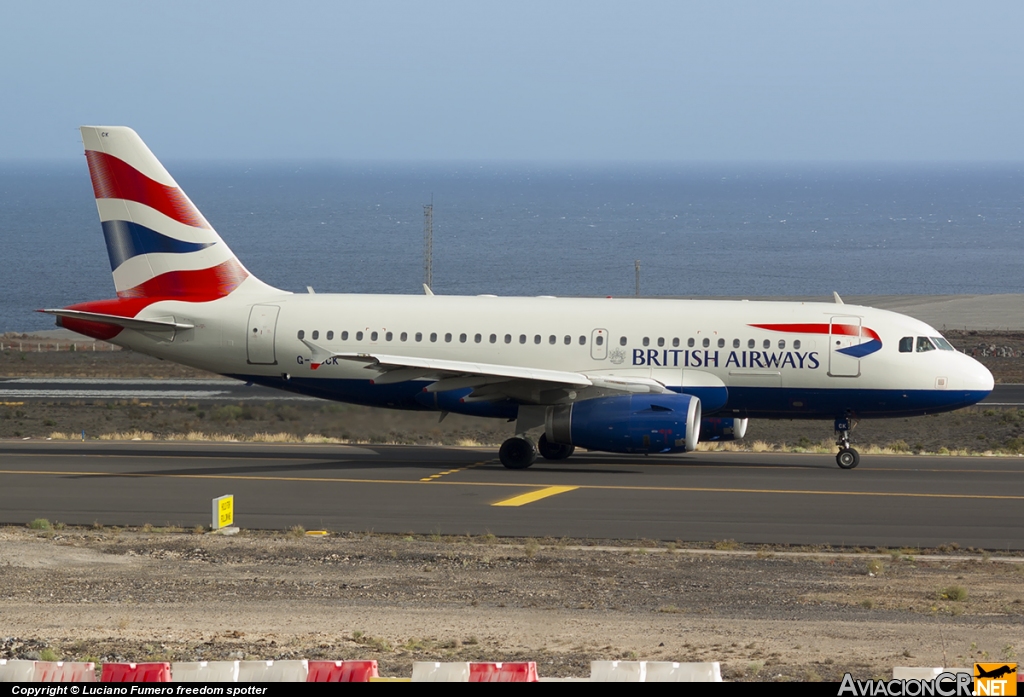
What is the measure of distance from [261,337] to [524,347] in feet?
20.6

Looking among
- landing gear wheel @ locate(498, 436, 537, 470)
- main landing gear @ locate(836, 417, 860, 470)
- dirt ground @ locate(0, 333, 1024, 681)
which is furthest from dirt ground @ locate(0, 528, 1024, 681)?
main landing gear @ locate(836, 417, 860, 470)

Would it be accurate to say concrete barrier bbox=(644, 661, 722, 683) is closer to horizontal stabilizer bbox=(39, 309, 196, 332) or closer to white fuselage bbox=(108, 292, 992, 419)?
→ white fuselage bbox=(108, 292, 992, 419)

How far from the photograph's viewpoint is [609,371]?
96.4 feet

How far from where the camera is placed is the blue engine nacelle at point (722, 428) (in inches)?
1178

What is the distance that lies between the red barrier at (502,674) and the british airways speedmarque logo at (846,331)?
21.5 metres

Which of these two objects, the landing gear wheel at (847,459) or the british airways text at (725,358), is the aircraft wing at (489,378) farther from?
the landing gear wheel at (847,459)

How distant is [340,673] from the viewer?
8625mm

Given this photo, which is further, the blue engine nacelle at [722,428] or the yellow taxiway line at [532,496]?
the blue engine nacelle at [722,428]

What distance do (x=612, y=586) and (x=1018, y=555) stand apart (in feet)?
22.8

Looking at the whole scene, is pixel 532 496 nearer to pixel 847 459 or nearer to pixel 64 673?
pixel 847 459

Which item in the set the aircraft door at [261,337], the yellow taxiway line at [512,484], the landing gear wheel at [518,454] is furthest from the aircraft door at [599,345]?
the aircraft door at [261,337]

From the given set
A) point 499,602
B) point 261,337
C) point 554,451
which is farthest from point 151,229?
point 499,602

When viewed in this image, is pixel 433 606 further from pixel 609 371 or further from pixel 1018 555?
pixel 609 371

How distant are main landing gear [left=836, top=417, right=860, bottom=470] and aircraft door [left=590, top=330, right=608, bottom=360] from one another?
566 centimetres
